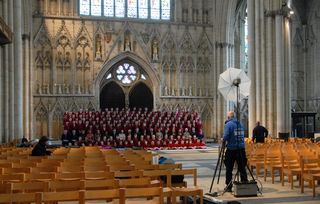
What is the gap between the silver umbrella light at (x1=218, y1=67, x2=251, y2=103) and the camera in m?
8.05

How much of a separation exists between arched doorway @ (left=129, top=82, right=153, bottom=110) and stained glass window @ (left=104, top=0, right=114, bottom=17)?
249 inches

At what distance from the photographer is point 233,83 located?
8031 mm

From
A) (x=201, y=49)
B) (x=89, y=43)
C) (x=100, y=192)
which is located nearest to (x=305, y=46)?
(x=201, y=49)

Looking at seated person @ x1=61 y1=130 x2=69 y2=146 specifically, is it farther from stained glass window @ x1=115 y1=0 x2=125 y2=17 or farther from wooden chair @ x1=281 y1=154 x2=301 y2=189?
wooden chair @ x1=281 y1=154 x2=301 y2=189

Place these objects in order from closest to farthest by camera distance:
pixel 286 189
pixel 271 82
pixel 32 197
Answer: pixel 32 197 → pixel 286 189 → pixel 271 82

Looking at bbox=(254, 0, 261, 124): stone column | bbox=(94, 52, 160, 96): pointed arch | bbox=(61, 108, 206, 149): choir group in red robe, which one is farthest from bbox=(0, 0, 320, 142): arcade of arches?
bbox=(61, 108, 206, 149): choir group in red robe

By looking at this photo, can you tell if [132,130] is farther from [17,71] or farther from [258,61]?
[258,61]

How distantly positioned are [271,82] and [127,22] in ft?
46.3

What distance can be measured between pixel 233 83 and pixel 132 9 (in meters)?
24.3

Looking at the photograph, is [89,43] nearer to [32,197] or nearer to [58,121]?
[58,121]

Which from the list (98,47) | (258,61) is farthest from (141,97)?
(258,61)

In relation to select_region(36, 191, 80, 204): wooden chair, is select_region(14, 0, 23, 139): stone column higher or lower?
higher

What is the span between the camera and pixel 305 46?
108 ft

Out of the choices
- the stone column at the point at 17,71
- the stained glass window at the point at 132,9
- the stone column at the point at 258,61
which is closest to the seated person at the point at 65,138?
the stone column at the point at 17,71
